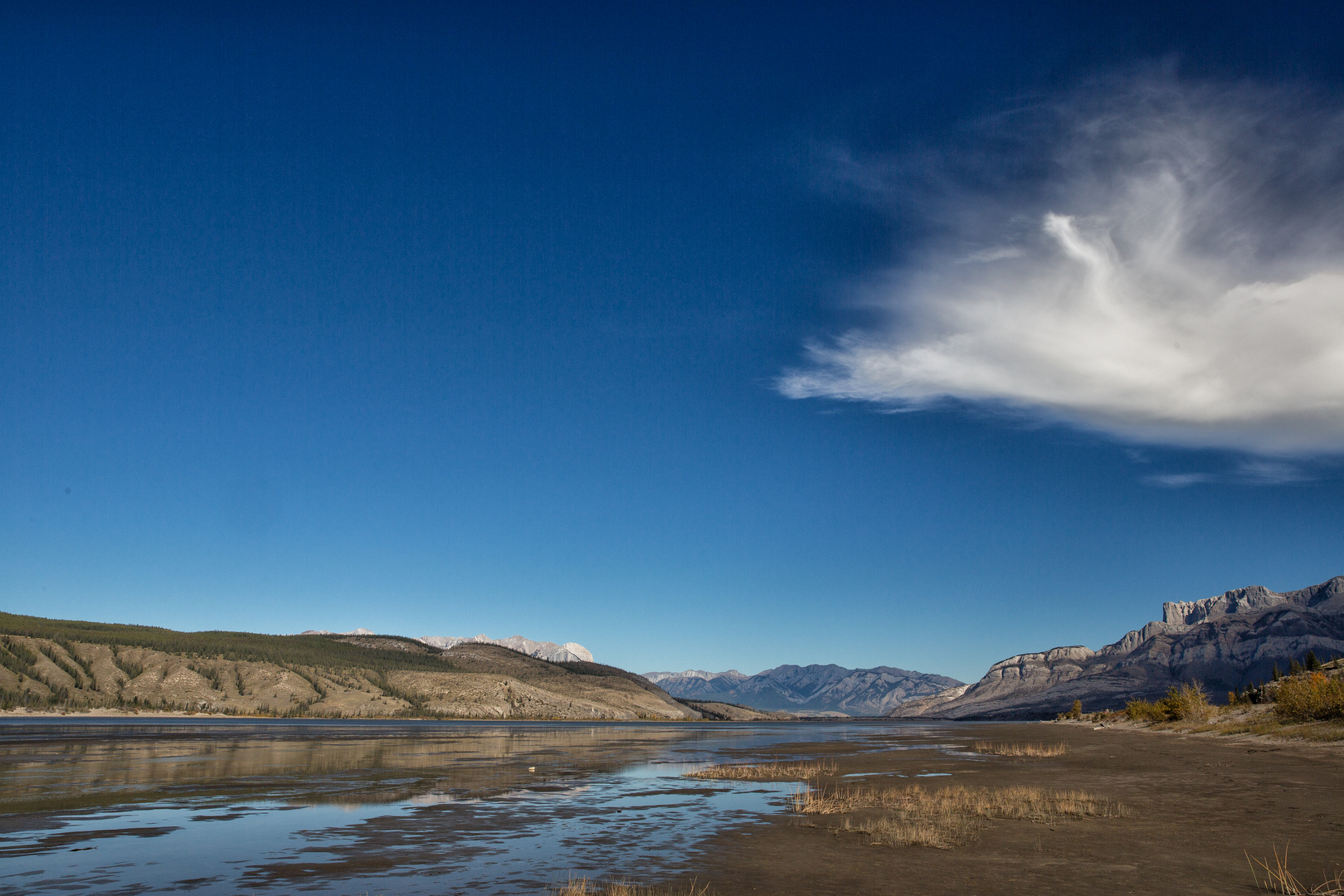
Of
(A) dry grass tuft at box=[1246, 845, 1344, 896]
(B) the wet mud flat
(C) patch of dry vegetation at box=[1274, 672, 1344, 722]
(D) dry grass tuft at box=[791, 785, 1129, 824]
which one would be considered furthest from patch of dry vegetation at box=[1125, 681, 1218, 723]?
(A) dry grass tuft at box=[1246, 845, 1344, 896]

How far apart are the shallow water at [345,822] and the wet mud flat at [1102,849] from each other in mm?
2448

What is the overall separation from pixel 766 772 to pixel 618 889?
31605 mm

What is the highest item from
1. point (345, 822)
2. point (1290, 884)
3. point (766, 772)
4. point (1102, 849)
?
point (1290, 884)

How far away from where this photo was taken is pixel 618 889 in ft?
52.7

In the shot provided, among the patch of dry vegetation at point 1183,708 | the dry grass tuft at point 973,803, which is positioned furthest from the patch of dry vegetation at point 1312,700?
the dry grass tuft at point 973,803

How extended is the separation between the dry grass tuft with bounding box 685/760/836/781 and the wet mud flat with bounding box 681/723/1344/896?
6879mm

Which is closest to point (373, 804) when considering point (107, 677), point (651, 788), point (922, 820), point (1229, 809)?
point (651, 788)

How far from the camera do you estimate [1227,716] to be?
85.1 meters

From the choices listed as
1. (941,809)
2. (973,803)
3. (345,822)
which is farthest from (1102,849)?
(345,822)

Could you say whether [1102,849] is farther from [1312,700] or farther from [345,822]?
[1312,700]

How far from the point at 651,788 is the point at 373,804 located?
13.8 meters

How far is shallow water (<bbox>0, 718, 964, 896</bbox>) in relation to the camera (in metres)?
17.7

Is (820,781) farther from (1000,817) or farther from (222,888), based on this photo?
(222,888)

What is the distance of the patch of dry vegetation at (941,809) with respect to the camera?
891 inches
